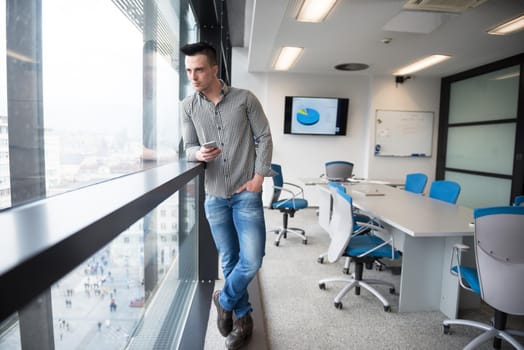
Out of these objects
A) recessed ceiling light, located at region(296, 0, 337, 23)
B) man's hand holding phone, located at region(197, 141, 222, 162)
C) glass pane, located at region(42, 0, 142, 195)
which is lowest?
man's hand holding phone, located at region(197, 141, 222, 162)

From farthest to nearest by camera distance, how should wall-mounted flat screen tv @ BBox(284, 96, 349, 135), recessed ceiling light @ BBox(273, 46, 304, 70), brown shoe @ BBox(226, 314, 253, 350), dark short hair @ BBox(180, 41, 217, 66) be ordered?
wall-mounted flat screen tv @ BBox(284, 96, 349, 135), recessed ceiling light @ BBox(273, 46, 304, 70), brown shoe @ BBox(226, 314, 253, 350), dark short hair @ BBox(180, 41, 217, 66)

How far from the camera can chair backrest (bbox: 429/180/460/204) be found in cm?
338

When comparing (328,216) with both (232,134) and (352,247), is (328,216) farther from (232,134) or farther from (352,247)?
(232,134)

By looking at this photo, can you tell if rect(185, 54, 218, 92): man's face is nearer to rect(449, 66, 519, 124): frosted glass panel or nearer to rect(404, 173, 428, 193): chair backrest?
rect(404, 173, 428, 193): chair backrest

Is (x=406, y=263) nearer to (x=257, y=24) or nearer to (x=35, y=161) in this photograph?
(x=35, y=161)

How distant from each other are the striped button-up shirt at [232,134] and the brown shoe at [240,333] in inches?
33.2

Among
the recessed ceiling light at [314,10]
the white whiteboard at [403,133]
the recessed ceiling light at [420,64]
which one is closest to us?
the recessed ceiling light at [314,10]

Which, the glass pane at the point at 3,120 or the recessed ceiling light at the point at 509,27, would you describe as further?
the recessed ceiling light at the point at 509,27

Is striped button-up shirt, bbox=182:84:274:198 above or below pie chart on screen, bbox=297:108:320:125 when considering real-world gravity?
below

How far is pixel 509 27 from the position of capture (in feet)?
12.5

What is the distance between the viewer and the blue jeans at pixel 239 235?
1872 millimetres

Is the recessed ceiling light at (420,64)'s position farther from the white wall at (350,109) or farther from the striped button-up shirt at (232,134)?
the striped button-up shirt at (232,134)

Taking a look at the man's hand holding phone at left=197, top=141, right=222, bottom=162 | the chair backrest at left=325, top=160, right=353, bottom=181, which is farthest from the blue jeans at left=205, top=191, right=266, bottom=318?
the chair backrest at left=325, top=160, right=353, bottom=181

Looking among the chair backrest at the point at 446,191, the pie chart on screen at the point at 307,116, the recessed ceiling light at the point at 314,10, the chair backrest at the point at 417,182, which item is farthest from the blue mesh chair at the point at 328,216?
the pie chart on screen at the point at 307,116
